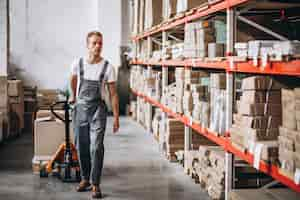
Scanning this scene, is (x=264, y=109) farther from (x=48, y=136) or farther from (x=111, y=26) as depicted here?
(x=111, y=26)

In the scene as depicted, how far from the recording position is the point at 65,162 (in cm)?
705

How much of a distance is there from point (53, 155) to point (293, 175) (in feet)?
14.3

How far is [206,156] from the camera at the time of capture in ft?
21.8

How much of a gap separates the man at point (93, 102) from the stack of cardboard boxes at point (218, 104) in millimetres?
1171

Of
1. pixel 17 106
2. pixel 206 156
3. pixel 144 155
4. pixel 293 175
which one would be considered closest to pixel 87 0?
pixel 17 106

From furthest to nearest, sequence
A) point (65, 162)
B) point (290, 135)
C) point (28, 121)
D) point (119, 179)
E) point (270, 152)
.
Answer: point (28, 121) < point (119, 179) < point (65, 162) < point (270, 152) < point (290, 135)

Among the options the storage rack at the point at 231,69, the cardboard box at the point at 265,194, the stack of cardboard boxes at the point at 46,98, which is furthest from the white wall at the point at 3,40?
the cardboard box at the point at 265,194

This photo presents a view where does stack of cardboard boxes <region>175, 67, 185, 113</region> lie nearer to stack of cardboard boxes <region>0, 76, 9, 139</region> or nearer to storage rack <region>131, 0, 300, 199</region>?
storage rack <region>131, 0, 300, 199</region>

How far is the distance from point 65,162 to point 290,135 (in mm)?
3741

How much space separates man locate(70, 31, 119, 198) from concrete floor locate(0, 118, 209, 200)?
1.64 feet

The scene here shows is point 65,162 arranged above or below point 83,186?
above

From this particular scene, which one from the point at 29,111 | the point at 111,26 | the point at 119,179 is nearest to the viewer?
the point at 119,179

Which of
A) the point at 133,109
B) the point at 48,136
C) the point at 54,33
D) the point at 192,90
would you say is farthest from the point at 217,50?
the point at 54,33

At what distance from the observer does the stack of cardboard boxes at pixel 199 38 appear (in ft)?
22.4
